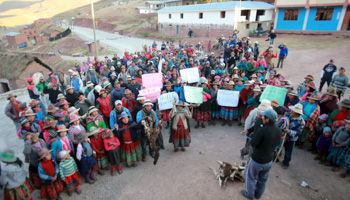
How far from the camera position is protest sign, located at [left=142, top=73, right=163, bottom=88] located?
9.01 metres

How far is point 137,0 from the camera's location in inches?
3912

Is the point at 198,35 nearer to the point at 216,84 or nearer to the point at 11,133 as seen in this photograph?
the point at 216,84

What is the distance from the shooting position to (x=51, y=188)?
15.3 ft

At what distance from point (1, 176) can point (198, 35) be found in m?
33.2

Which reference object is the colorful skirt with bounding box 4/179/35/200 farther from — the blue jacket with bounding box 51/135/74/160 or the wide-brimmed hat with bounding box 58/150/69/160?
the wide-brimmed hat with bounding box 58/150/69/160

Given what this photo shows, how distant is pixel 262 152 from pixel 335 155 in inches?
123

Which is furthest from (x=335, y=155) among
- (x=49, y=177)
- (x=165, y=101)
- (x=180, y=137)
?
(x=49, y=177)

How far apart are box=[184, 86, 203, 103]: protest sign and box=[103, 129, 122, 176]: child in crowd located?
3.35 m

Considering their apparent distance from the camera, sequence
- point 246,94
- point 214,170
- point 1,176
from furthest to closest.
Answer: point 246,94
point 214,170
point 1,176

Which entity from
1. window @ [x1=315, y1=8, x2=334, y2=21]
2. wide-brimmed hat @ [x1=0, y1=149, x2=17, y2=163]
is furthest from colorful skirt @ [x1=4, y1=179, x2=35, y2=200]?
window @ [x1=315, y1=8, x2=334, y2=21]

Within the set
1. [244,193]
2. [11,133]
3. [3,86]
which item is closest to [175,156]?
[244,193]

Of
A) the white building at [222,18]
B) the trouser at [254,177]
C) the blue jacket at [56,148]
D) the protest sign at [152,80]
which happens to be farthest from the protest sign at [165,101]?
the white building at [222,18]

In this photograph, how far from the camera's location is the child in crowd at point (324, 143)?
18.6 ft

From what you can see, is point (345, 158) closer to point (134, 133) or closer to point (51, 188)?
point (134, 133)
